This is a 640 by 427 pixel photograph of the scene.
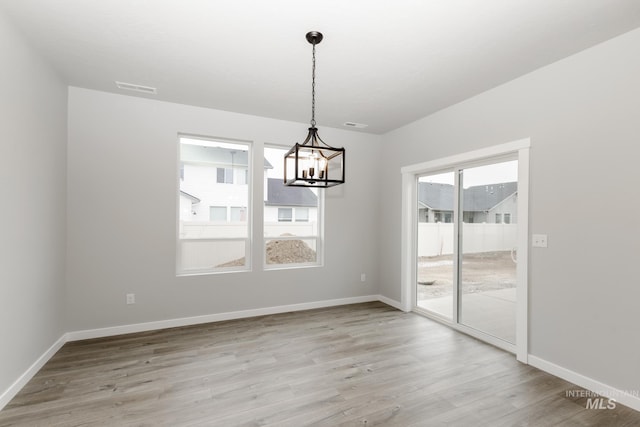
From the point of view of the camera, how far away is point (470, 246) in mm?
3725

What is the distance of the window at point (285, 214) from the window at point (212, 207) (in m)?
0.50

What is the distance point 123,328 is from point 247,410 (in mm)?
2305

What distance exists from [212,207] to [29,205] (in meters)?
1.88

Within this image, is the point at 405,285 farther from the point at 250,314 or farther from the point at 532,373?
the point at 250,314

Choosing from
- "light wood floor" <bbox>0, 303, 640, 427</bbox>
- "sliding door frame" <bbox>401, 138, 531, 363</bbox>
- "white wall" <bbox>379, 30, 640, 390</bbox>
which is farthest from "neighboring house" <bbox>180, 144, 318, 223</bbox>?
"white wall" <bbox>379, 30, 640, 390</bbox>

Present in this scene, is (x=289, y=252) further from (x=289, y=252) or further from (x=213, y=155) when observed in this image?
(x=213, y=155)

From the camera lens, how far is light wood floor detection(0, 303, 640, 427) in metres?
2.13

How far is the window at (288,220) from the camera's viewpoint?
450 centimetres

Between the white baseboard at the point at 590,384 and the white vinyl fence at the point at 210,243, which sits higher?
the white vinyl fence at the point at 210,243

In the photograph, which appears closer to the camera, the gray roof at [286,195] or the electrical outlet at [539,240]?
the electrical outlet at [539,240]

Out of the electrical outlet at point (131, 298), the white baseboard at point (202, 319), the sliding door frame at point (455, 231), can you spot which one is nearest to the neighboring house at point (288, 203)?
the white baseboard at point (202, 319)

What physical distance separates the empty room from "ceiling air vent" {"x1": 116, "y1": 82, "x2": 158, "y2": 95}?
5 cm

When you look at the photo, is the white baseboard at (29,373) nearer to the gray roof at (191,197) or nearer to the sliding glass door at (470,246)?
the gray roof at (191,197)

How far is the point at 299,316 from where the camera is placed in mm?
4289
